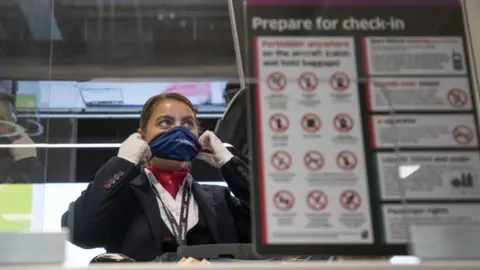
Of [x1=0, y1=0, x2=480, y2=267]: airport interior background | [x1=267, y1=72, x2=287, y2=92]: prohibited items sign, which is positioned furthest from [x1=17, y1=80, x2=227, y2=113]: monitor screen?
Result: [x1=267, y1=72, x2=287, y2=92]: prohibited items sign

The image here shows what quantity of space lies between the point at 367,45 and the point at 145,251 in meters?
0.88

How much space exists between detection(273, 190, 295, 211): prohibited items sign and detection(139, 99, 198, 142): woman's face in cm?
72

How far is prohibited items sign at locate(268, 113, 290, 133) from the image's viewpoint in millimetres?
768

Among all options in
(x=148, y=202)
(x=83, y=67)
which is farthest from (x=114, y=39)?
(x=148, y=202)

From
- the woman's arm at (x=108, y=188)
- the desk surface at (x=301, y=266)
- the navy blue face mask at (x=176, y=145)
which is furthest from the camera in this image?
the woman's arm at (x=108, y=188)

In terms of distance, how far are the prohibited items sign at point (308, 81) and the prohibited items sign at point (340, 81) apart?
0.02m

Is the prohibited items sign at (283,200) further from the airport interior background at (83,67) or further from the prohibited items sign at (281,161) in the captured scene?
the airport interior background at (83,67)

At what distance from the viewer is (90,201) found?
4.90 feet

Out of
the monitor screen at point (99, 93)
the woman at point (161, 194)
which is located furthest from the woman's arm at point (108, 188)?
the monitor screen at point (99, 93)

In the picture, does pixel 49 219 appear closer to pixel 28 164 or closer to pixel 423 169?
pixel 28 164

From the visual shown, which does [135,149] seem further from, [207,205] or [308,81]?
[308,81]

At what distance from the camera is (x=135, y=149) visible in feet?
4.85

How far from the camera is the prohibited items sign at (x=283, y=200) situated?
28.9 inches

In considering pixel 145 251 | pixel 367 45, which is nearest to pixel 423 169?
pixel 367 45
